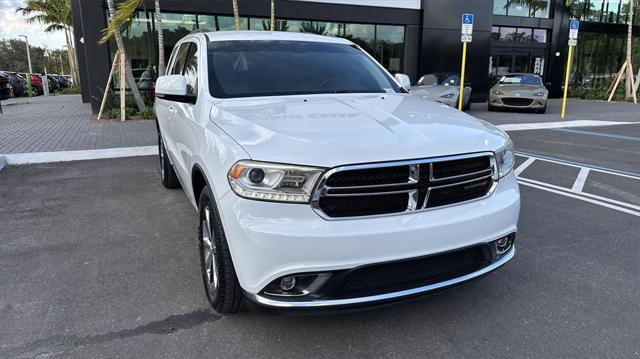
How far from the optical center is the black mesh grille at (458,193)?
8.32ft

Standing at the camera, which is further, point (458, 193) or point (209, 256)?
point (209, 256)

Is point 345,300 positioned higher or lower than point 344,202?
lower

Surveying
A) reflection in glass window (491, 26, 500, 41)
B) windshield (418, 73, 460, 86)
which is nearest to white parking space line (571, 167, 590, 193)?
windshield (418, 73, 460, 86)

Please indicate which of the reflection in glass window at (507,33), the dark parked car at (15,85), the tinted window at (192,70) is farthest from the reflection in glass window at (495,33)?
the dark parked car at (15,85)

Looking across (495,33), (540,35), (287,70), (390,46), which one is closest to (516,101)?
(390,46)

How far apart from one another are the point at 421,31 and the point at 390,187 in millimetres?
18130

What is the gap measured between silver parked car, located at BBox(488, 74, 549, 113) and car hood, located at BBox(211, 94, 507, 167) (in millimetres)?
14202

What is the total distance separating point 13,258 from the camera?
3.86 meters

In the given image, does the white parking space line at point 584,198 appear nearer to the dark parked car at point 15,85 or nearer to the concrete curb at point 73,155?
the concrete curb at point 73,155

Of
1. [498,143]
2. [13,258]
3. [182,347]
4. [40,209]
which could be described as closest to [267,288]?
[182,347]

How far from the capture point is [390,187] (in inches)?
93.7

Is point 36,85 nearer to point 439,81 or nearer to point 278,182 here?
point 439,81

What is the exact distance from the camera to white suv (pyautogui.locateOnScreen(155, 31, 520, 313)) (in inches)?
90.0

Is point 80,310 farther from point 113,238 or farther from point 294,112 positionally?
point 294,112
